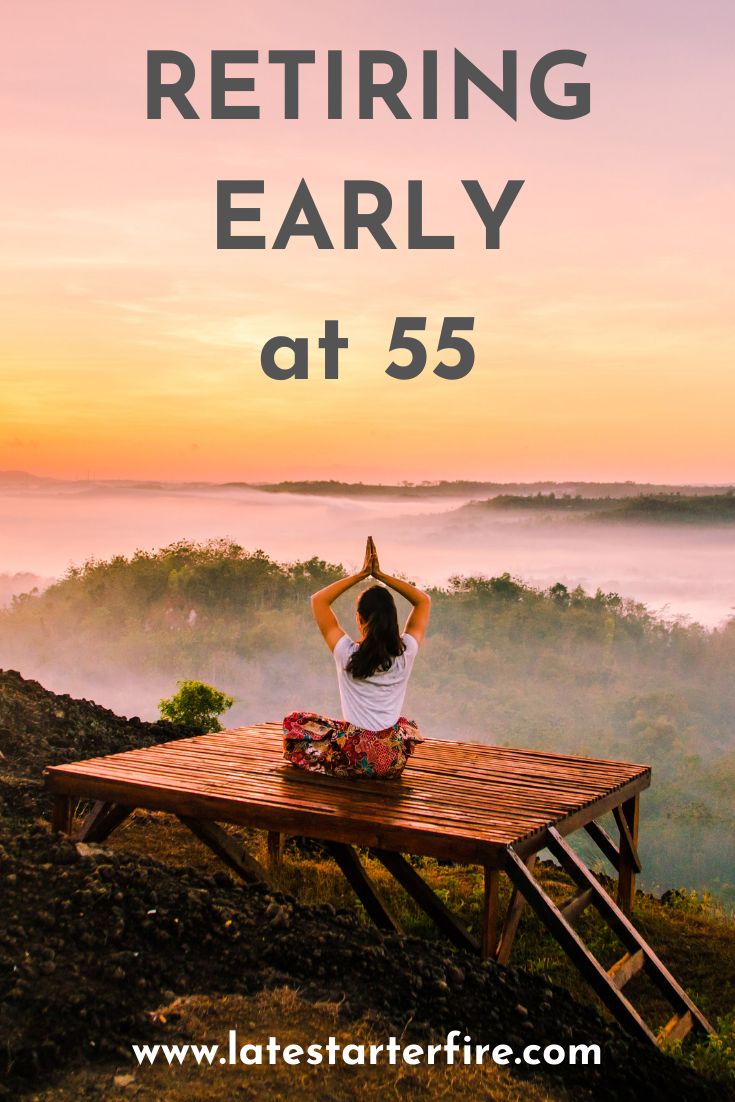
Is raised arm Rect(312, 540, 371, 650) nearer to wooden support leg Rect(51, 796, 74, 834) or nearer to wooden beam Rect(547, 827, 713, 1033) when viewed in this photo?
wooden beam Rect(547, 827, 713, 1033)

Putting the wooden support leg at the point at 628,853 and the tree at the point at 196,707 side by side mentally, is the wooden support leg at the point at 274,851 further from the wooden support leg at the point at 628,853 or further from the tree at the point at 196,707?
the tree at the point at 196,707

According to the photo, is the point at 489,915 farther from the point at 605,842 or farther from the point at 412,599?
the point at 412,599

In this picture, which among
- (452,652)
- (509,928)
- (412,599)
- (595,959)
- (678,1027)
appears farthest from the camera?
(452,652)

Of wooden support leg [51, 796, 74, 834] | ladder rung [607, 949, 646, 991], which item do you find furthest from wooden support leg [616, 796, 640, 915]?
wooden support leg [51, 796, 74, 834]

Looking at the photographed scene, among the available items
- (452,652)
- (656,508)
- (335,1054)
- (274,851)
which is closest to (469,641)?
(452,652)

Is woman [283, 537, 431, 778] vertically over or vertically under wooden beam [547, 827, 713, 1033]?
over

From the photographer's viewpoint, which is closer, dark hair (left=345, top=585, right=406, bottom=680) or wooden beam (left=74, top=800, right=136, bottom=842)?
dark hair (left=345, top=585, right=406, bottom=680)

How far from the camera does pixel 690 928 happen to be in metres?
6.45

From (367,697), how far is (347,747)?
0.87 ft

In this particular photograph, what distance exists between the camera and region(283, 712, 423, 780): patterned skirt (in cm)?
562

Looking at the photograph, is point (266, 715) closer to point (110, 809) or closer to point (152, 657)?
point (152, 657)

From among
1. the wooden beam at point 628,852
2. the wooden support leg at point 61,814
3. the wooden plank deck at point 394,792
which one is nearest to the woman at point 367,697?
the wooden plank deck at point 394,792

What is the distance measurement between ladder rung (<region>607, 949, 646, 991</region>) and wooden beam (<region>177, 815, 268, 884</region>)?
70.7 inches

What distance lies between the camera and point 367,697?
5.66 metres
